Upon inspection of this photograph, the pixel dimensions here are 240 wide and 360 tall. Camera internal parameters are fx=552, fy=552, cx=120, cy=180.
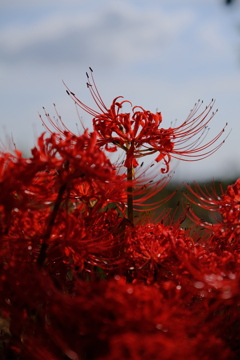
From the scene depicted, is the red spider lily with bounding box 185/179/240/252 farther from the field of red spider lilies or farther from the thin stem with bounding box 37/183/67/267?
the thin stem with bounding box 37/183/67/267

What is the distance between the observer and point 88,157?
4.35 feet

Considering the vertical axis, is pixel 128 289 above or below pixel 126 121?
below

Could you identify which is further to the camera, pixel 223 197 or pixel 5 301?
pixel 223 197

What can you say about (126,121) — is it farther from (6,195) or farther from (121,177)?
(6,195)

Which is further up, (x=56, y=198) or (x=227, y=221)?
(x=56, y=198)

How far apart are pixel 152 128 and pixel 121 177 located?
27cm

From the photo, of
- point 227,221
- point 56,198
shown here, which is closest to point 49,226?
point 56,198

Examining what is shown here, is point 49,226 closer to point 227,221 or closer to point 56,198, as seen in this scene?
point 56,198

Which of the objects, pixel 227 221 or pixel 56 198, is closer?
pixel 56 198

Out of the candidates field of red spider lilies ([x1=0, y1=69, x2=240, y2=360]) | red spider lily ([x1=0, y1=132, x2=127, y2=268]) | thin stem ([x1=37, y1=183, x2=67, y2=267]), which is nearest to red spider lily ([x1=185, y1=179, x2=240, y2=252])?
field of red spider lilies ([x1=0, y1=69, x2=240, y2=360])

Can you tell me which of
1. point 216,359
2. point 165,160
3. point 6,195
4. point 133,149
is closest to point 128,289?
point 216,359

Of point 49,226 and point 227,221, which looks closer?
point 49,226

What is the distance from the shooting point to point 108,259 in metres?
1.55

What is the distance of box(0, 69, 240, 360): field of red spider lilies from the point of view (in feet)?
3.83
